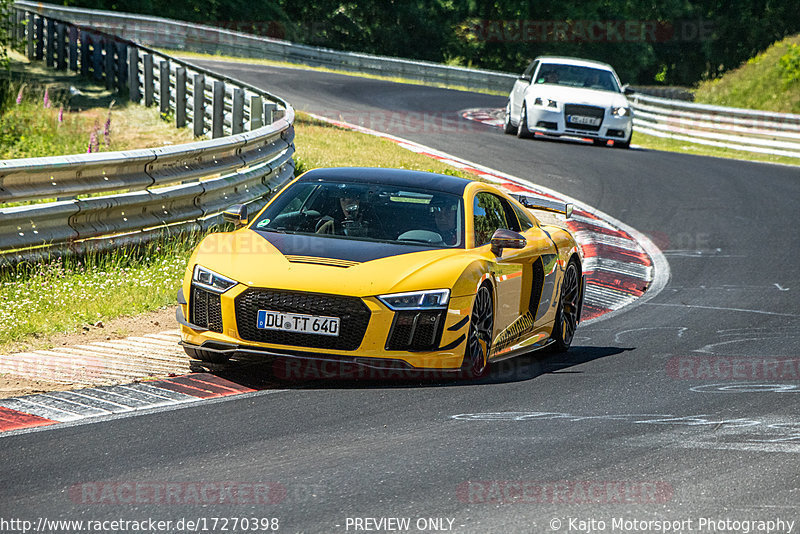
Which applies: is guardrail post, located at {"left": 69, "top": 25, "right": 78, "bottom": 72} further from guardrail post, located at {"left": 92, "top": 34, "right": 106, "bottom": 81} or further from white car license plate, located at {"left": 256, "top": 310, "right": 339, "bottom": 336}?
white car license plate, located at {"left": 256, "top": 310, "right": 339, "bottom": 336}

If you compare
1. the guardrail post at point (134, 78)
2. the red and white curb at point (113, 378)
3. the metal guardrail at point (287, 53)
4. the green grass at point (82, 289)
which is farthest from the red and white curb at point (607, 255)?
the metal guardrail at point (287, 53)

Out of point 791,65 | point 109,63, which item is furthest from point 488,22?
point 109,63

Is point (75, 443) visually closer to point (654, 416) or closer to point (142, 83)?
point (654, 416)

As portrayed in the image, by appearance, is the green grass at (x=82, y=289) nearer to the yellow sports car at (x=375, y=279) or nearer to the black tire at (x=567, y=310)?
the yellow sports car at (x=375, y=279)

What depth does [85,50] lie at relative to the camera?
27.4 metres

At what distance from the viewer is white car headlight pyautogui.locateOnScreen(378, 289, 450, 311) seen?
7.00 m

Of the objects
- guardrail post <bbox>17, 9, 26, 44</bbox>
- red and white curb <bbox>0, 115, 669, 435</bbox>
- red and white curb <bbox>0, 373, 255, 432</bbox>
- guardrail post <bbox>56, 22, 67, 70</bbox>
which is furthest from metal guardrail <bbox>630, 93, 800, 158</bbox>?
red and white curb <bbox>0, 373, 255, 432</bbox>

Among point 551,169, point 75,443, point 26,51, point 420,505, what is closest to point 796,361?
point 420,505

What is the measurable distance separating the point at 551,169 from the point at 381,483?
615 inches

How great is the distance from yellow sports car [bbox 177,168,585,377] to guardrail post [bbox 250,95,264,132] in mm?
8743

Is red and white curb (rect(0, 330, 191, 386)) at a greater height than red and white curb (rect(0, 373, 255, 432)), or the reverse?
red and white curb (rect(0, 373, 255, 432))

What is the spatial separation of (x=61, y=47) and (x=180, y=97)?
8956 millimetres

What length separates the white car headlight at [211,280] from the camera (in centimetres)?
710

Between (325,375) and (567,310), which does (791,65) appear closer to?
(567,310)
